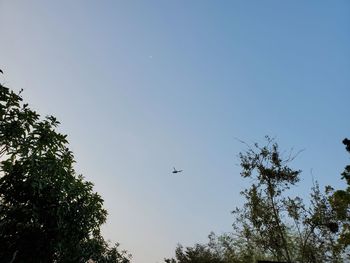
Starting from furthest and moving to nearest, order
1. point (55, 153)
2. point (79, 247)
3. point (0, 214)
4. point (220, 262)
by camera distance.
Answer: point (220, 262) → point (79, 247) → point (0, 214) → point (55, 153)

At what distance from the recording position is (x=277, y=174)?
87.9ft

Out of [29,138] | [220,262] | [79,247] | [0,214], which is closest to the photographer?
[29,138]

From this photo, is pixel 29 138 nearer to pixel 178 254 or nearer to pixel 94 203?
pixel 94 203

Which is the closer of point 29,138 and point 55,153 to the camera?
point 29,138

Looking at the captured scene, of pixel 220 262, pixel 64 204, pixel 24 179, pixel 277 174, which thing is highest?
pixel 277 174

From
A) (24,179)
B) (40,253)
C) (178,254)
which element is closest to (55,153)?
(24,179)

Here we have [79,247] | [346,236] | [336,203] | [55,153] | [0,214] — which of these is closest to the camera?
[55,153]

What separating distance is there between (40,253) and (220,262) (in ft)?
109

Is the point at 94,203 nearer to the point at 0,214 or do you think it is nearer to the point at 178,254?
the point at 0,214

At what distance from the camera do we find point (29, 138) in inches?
501

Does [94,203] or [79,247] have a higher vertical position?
[94,203]

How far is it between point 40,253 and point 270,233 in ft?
62.0

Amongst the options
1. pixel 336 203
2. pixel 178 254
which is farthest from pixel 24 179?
pixel 178 254

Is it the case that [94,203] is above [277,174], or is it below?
below
